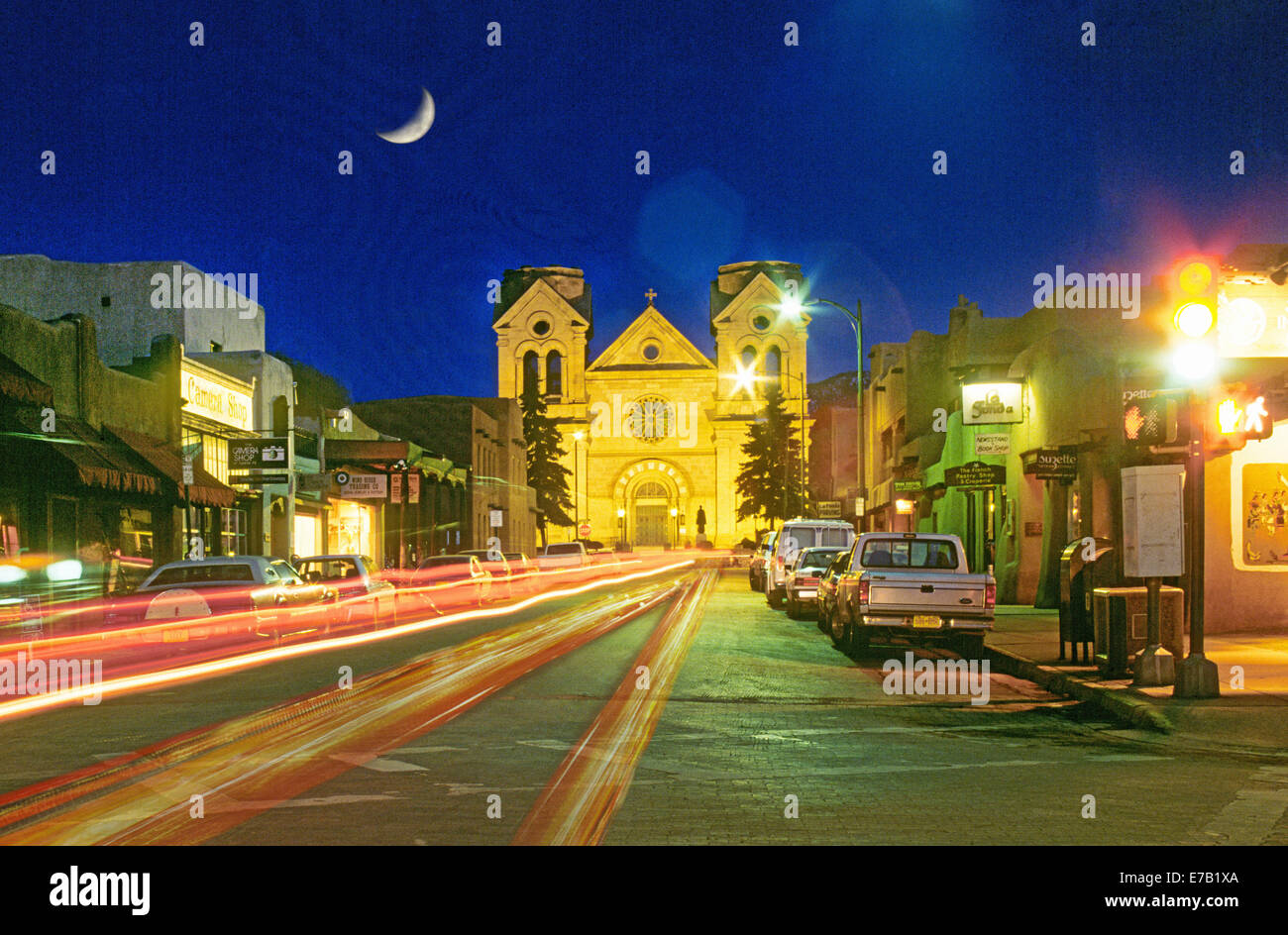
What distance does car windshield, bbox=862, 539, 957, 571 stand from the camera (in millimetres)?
20156

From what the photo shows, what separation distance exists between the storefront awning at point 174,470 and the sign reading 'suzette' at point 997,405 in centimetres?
1888

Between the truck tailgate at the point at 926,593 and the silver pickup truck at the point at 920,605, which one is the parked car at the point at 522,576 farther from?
the truck tailgate at the point at 926,593

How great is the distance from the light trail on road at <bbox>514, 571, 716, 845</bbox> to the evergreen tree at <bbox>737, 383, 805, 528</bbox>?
84516mm

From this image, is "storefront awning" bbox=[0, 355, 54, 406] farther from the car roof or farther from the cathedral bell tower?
the cathedral bell tower

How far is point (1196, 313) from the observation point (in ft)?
41.2

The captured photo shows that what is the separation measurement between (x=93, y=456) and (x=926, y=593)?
18.0 m

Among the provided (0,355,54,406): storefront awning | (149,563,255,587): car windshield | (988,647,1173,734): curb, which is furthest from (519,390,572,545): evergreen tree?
(988,647,1173,734): curb

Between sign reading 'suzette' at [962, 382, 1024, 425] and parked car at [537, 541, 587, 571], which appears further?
parked car at [537, 541, 587, 571]

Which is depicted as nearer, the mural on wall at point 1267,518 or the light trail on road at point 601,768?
the light trail on road at point 601,768

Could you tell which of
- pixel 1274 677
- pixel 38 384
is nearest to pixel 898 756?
pixel 1274 677

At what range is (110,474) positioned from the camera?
1073 inches

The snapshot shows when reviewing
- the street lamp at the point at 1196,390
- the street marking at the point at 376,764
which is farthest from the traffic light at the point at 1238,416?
the street marking at the point at 376,764

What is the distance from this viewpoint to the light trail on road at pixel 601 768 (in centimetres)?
703

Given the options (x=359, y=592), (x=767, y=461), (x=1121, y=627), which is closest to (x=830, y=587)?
(x=1121, y=627)
